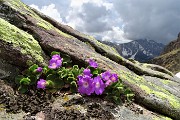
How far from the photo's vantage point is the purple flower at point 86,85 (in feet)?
27.4

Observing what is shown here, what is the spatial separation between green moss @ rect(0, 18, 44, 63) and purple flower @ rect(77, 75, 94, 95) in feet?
5.58

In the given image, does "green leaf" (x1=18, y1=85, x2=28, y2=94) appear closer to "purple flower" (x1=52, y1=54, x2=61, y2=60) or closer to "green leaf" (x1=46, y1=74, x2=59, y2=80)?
"green leaf" (x1=46, y1=74, x2=59, y2=80)

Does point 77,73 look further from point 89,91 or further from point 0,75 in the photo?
point 0,75

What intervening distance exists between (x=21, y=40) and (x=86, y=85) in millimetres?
2557

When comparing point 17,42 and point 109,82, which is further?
point 17,42

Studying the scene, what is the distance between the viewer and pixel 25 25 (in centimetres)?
1054

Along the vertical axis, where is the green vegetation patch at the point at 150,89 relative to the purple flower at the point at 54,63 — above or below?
above

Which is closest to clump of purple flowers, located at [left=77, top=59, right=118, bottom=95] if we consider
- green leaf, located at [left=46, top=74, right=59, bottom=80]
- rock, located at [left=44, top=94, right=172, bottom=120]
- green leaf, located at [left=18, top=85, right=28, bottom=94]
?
rock, located at [left=44, top=94, right=172, bottom=120]

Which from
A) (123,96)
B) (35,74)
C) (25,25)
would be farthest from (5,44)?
(123,96)

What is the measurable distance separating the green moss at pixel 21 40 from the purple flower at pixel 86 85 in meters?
1.70

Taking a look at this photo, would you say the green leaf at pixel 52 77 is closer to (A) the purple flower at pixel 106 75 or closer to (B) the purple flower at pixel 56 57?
(B) the purple flower at pixel 56 57

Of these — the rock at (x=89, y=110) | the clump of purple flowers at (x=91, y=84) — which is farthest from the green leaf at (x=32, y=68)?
the clump of purple flowers at (x=91, y=84)

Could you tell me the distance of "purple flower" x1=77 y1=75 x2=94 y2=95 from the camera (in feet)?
27.4

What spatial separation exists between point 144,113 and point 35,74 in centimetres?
329
